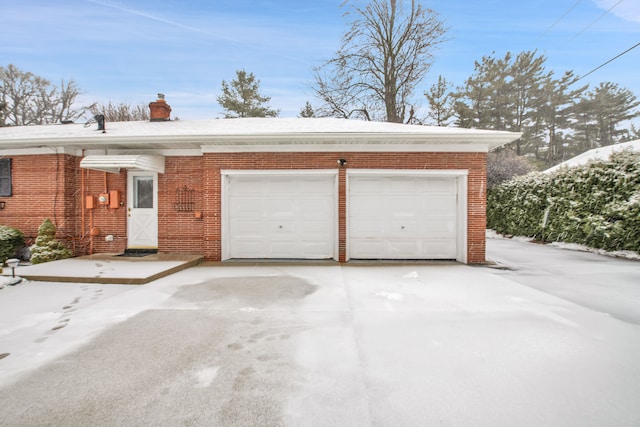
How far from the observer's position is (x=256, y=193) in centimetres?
732

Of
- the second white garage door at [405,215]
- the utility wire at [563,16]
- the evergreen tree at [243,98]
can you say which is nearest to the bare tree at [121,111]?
the evergreen tree at [243,98]

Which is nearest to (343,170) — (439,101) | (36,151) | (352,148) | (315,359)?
(352,148)

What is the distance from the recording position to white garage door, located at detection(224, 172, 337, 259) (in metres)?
7.28

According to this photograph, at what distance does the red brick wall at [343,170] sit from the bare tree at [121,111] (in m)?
20.5

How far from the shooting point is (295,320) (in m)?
3.61

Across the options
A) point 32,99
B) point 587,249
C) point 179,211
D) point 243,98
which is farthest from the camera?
point 243,98

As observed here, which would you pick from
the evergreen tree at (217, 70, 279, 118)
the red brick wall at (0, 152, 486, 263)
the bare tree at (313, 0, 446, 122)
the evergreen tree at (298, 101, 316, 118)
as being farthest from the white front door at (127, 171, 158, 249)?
the evergreen tree at (298, 101, 316, 118)

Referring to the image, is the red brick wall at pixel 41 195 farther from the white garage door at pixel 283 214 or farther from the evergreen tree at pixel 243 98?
the evergreen tree at pixel 243 98

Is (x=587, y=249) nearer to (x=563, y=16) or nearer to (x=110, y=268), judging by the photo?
(x=563, y=16)

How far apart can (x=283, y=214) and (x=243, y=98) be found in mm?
19953

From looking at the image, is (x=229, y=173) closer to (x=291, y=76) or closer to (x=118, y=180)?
(x=118, y=180)

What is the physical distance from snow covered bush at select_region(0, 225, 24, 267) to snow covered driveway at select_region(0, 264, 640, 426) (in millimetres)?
3886

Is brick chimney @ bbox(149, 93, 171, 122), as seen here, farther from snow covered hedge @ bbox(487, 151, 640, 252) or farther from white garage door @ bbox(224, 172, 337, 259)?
snow covered hedge @ bbox(487, 151, 640, 252)

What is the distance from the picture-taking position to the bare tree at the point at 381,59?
15.9m
